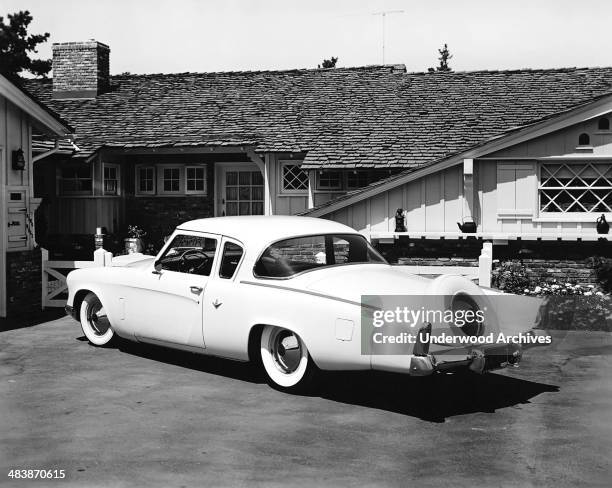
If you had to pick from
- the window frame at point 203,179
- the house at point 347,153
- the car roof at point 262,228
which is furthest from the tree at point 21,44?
the car roof at point 262,228

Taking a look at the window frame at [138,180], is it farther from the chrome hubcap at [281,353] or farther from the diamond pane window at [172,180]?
the chrome hubcap at [281,353]

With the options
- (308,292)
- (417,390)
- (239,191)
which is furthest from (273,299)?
(239,191)

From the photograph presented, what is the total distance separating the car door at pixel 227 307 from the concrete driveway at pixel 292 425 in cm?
38

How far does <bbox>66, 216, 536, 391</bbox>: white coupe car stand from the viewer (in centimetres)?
716

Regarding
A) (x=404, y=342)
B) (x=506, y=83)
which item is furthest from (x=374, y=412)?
(x=506, y=83)

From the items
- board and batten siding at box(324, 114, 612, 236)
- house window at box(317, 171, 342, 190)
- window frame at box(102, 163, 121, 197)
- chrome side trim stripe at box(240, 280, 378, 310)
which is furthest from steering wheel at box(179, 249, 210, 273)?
window frame at box(102, 163, 121, 197)

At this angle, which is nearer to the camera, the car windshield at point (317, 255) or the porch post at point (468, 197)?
the car windshield at point (317, 255)

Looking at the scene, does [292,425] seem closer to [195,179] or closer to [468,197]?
[468,197]

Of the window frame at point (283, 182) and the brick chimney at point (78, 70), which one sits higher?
the brick chimney at point (78, 70)

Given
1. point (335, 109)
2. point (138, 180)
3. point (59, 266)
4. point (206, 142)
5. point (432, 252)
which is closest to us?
point (59, 266)

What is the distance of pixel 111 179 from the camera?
69.4ft

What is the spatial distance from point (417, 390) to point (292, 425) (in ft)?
5.69

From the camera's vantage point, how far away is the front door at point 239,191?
2131 centimetres

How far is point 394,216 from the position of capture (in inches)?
607
